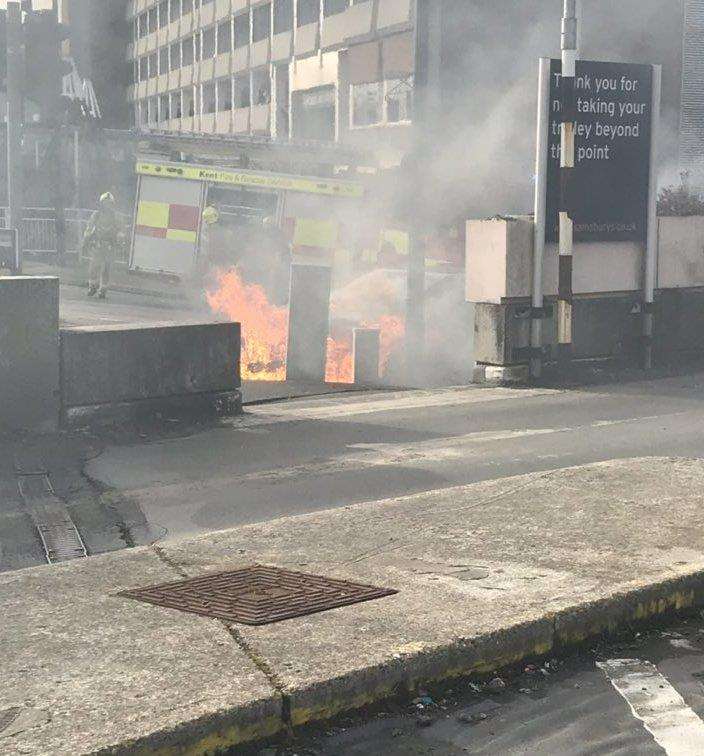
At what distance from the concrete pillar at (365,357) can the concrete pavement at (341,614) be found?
8064mm

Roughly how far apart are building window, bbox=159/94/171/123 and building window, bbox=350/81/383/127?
2751cm

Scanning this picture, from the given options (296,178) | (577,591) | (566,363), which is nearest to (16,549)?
(577,591)

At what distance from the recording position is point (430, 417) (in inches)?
424

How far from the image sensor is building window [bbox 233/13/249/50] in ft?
159

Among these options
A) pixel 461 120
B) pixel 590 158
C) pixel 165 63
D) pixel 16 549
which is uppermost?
pixel 165 63

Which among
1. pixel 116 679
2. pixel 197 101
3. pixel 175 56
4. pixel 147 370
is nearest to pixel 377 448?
pixel 147 370

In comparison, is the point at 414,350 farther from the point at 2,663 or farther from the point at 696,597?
the point at 2,663

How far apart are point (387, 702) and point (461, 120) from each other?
26.0 metres

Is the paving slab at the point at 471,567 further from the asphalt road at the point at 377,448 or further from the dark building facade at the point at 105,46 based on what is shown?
the dark building facade at the point at 105,46

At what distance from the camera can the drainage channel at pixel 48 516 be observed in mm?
6750

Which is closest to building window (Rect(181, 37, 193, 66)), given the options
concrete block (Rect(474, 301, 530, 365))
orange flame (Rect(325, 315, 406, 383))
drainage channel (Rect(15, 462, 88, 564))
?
orange flame (Rect(325, 315, 406, 383))

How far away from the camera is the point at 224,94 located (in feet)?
170

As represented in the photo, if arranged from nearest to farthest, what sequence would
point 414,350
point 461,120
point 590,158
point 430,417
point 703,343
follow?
1. point 430,417
2. point 590,158
3. point 703,343
4. point 414,350
5. point 461,120

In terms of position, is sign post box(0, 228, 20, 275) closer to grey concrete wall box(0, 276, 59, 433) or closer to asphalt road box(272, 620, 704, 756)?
grey concrete wall box(0, 276, 59, 433)
